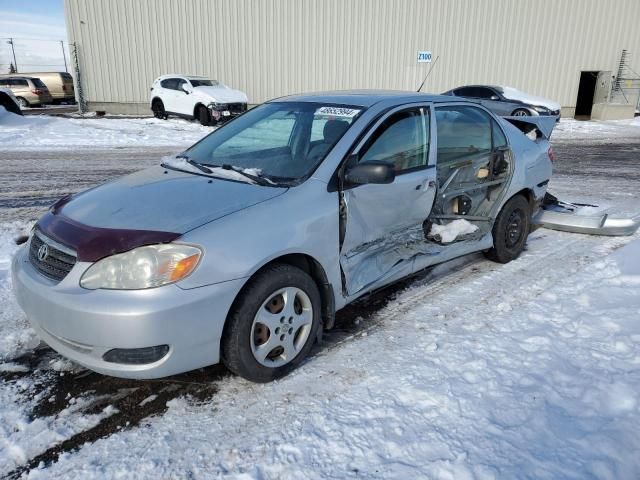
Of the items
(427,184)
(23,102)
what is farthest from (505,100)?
(23,102)

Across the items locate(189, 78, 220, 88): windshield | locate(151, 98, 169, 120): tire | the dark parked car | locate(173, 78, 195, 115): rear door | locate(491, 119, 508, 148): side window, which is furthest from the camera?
locate(151, 98, 169, 120): tire

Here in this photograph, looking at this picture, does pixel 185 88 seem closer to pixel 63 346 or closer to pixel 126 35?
pixel 126 35

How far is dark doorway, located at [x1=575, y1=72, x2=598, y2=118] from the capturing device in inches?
950

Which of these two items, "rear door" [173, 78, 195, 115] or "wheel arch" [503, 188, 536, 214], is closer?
"wheel arch" [503, 188, 536, 214]

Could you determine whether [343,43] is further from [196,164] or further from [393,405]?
[393,405]

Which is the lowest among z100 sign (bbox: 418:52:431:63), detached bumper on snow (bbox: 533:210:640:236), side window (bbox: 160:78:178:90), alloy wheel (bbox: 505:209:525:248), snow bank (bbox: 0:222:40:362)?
snow bank (bbox: 0:222:40:362)

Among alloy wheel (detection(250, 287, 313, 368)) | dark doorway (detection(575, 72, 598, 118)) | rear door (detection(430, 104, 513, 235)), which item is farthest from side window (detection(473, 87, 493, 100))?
alloy wheel (detection(250, 287, 313, 368))

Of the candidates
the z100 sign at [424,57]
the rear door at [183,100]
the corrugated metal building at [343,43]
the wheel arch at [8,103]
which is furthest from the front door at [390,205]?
the z100 sign at [424,57]

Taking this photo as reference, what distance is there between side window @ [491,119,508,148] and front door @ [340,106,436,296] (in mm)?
1017

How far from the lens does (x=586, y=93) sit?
24.9 meters

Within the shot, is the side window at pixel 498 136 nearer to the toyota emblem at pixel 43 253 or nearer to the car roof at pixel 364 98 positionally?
the car roof at pixel 364 98

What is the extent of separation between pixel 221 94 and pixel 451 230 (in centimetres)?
1374

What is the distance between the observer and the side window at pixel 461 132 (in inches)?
158

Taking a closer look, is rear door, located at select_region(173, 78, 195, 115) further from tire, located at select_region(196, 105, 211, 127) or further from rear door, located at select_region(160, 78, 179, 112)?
tire, located at select_region(196, 105, 211, 127)
